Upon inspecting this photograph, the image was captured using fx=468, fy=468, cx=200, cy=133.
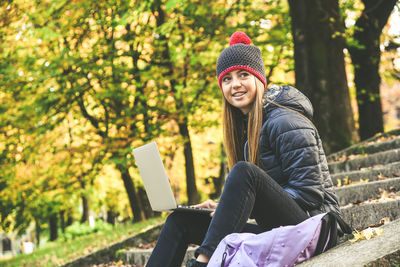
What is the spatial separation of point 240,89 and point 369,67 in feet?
31.9

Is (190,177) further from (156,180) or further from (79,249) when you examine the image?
(156,180)

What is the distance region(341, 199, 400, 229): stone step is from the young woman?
0.75 meters

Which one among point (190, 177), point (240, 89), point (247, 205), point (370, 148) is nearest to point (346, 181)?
point (370, 148)

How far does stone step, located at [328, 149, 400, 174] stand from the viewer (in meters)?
5.85

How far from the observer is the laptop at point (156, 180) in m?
3.08

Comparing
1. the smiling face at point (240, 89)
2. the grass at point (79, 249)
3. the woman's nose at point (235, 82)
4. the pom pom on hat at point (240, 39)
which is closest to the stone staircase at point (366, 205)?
the grass at point (79, 249)

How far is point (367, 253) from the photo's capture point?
2.15m

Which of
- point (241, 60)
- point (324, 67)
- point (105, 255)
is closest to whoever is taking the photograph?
point (241, 60)

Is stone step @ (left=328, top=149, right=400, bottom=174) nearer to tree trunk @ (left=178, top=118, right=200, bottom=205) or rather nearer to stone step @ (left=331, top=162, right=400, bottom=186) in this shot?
stone step @ (left=331, top=162, right=400, bottom=186)

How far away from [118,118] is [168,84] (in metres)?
1.57

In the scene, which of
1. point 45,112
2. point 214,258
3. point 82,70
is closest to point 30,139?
point 45,112

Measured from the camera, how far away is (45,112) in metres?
9.41

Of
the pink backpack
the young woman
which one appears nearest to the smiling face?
the young woman

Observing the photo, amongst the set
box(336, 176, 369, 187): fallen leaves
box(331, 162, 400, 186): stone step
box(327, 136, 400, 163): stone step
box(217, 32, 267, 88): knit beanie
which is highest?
box(217, 32, 267, 88): knit beanie
